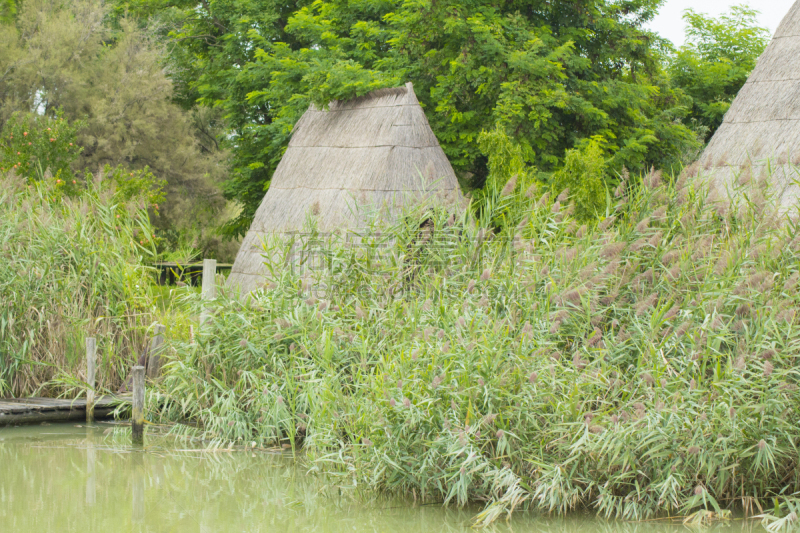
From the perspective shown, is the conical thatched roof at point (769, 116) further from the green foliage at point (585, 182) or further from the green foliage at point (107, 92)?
the green foliage at point (107, 92)

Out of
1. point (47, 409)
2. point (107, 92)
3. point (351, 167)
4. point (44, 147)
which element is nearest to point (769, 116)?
point (351, 167)

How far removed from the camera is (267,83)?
1577cm

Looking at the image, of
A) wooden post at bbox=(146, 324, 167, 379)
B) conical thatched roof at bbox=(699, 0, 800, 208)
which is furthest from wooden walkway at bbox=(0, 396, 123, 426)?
conical thatched roof at bbox=(699, 0, 800, 208)

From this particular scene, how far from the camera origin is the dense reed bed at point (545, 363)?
570 centimetres

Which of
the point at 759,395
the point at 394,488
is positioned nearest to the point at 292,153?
the point at 394,488

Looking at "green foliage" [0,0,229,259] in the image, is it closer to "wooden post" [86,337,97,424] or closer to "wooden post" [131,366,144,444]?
"wooden post" [86,337,97,424]

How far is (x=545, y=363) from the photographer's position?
612 centimetres

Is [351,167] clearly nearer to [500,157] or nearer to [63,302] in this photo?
[500,157]

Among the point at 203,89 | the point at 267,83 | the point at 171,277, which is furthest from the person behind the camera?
the point at 171,277

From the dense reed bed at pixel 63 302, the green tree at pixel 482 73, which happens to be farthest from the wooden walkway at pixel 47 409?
the green tree at pixel 482 73

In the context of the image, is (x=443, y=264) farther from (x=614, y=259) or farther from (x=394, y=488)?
(x=394, y=488)

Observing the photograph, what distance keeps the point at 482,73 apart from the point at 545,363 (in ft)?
24.6

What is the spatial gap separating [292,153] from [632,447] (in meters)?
7.86

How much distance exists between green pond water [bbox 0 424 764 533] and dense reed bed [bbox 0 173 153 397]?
0.96 m
